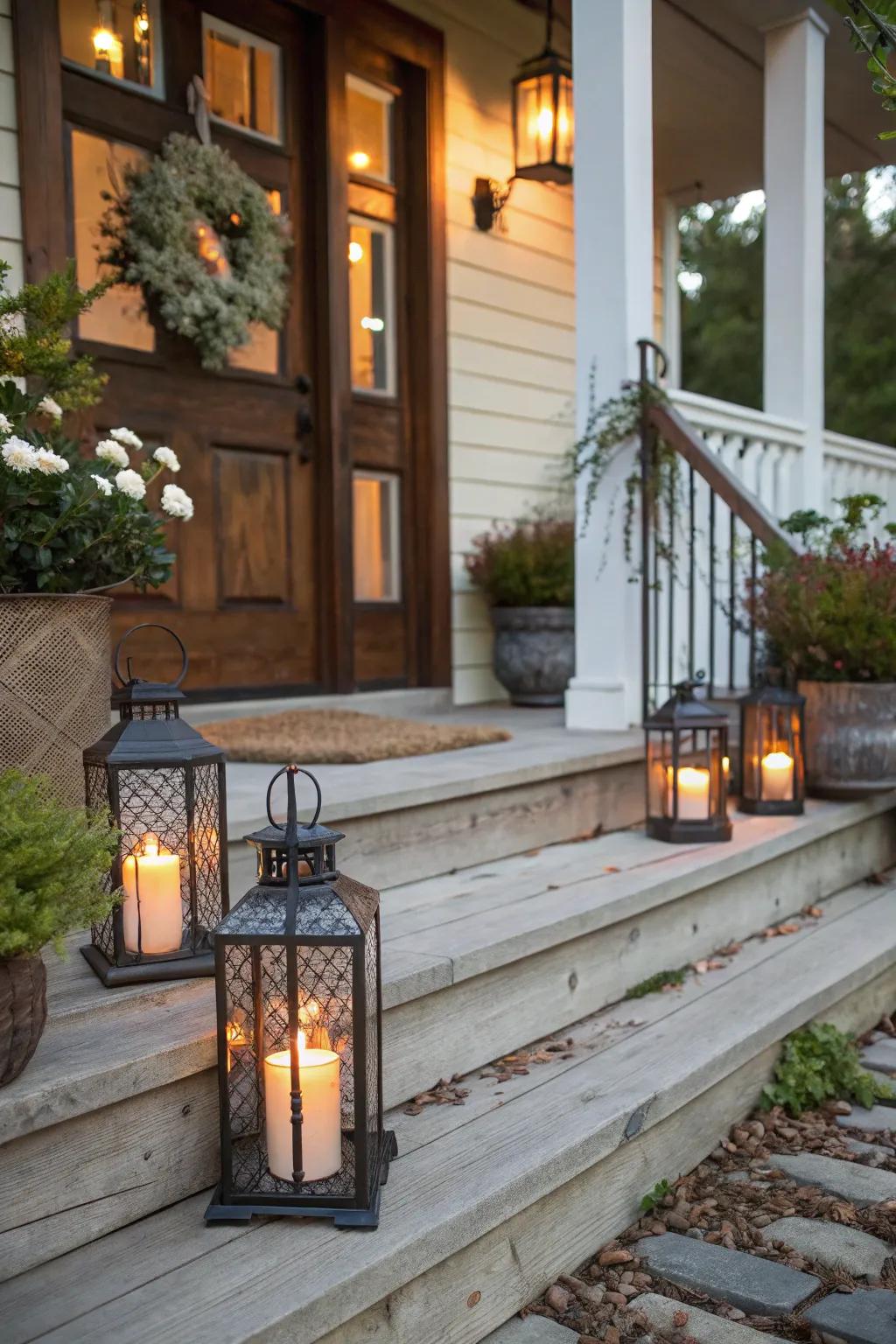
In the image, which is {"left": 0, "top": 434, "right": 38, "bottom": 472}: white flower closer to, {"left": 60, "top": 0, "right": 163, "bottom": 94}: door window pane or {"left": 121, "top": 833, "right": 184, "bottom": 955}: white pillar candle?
{"left": 121, "top": 833, "right": 184, "bottom": 955}: white pillar candle

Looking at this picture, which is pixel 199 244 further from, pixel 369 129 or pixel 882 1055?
pixel 882 1055

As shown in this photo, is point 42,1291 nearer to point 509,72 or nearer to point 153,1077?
point 153,1077

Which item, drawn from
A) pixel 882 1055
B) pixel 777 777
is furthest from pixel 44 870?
pixel 777 777

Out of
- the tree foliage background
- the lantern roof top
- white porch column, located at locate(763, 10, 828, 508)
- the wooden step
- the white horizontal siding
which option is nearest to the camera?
the wooden step

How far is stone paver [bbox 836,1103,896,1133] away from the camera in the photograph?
2.15m

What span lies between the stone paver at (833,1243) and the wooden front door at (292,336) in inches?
90.8

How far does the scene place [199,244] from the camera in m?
3.46

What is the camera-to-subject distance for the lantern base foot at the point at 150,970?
160 centimetres

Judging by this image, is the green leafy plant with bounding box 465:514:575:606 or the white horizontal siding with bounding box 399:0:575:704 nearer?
the green leafy plant with bounding box 465:514:575:606

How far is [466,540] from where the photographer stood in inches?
175

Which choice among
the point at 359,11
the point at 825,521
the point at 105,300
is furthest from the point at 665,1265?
the point at 359,11

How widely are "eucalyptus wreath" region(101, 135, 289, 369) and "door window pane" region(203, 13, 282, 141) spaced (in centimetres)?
17

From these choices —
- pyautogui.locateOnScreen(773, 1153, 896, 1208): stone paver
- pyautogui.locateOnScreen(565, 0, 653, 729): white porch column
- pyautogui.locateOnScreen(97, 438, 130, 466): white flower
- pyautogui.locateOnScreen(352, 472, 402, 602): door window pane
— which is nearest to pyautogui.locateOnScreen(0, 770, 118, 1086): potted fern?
pyautogui.locateOnScreen(97, 438, 130, 466): white flower

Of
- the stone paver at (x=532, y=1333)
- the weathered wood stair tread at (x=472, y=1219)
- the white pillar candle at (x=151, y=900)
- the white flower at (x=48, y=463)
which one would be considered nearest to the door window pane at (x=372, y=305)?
the white flower at (x=48, y=463)
